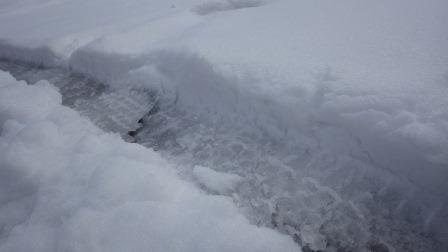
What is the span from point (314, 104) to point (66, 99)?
71.5 inches

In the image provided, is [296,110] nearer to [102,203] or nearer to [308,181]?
[308,181]

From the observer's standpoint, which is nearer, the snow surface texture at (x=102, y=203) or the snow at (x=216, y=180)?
the snow surface texture at (x=102, y=203)

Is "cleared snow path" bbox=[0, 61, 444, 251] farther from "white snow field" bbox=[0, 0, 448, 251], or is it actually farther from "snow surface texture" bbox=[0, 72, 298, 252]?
"snow surface texture" bbox=[0, 72, 298, 252]

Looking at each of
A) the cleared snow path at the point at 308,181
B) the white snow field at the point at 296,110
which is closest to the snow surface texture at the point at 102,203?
the white snow field at the point at 296,110

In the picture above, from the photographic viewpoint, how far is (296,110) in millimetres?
1604

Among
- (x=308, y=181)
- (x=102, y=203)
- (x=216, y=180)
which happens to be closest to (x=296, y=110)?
(x=308, y=181)

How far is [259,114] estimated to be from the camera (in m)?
1.78

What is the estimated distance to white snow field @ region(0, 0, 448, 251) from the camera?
4.28 ft

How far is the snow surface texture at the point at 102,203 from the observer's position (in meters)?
1.26

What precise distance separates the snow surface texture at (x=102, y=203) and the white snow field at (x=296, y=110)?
0.03m

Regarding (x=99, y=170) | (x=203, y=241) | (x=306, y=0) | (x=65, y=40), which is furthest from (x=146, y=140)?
(x=306, y=0)

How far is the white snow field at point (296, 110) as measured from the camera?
1.30 m

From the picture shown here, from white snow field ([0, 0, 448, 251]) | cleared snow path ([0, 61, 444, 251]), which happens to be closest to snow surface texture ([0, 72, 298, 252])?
white snow field ([0, 0, 448, 251])

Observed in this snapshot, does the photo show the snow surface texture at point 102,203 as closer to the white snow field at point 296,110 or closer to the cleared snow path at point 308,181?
the white snow field at point 296,110
